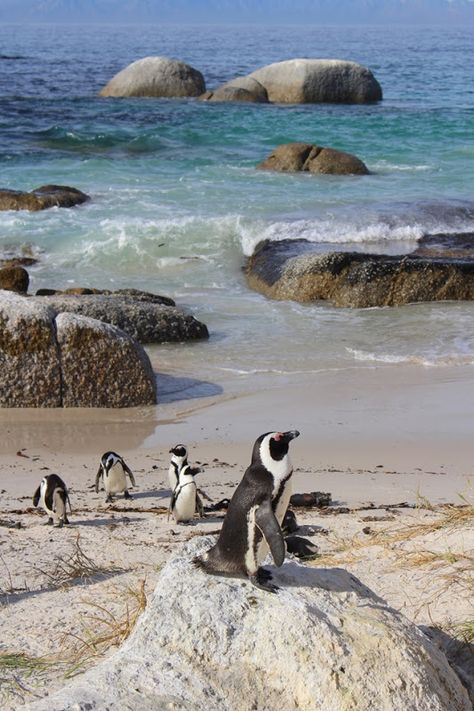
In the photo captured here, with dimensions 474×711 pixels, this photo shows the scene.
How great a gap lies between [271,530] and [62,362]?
5.87 m

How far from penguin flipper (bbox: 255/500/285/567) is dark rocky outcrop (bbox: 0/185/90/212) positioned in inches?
626

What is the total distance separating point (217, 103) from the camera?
3425 cm

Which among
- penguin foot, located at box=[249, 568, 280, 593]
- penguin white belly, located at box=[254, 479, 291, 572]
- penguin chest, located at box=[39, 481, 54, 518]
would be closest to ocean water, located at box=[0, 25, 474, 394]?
penguin chest, located at box=[39, 481, 54, 518]

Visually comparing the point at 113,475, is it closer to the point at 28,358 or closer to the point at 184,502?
the point at 184,502

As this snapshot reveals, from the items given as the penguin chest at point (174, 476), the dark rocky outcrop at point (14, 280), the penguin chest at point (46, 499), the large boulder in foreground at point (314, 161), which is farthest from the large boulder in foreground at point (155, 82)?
the penguin chest at point (46, 499)

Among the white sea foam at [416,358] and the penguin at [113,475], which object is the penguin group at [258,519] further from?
the white sea foam at [416,358]

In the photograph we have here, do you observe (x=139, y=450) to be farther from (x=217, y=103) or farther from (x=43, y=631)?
(x=217, y=103)

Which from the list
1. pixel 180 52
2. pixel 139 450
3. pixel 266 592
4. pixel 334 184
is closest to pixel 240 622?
pixel 266 592

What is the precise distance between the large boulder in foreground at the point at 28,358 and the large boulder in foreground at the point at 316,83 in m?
27.4

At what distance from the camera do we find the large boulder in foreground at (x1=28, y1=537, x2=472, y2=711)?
342 centimetres

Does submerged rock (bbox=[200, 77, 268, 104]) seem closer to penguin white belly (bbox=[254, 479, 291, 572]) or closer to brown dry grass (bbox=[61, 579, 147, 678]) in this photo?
brown dry grass (bbox=[61, 579, 147, 678])

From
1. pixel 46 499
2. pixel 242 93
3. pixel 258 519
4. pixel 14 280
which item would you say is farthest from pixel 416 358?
pixel 242 93

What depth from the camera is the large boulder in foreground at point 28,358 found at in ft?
30.7

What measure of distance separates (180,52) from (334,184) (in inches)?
1908
